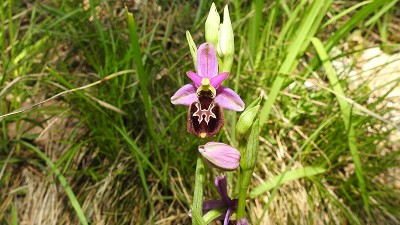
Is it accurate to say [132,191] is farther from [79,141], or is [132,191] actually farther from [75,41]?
[75,41]

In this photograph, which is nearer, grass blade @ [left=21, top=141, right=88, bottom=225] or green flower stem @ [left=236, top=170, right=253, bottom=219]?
green flower stem @ [left=236, top=170, right=253, bottom=219]

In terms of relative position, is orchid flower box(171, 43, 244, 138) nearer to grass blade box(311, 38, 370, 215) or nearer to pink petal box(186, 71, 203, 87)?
pink petal box(186, 71, 203, 87)

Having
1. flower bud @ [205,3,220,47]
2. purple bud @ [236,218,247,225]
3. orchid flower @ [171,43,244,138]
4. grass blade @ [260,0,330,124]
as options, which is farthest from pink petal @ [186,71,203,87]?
grass blade @ [260,0,330,124]

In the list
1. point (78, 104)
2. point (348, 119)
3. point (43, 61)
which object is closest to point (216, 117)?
point (348, 119)

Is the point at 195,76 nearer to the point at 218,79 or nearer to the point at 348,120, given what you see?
the point at 218,79

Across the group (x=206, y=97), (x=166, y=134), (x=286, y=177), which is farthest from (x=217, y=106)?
(x=166, y=134)

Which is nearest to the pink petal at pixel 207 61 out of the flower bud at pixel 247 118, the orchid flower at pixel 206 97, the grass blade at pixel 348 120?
the orchid flower at pixel 206 97
